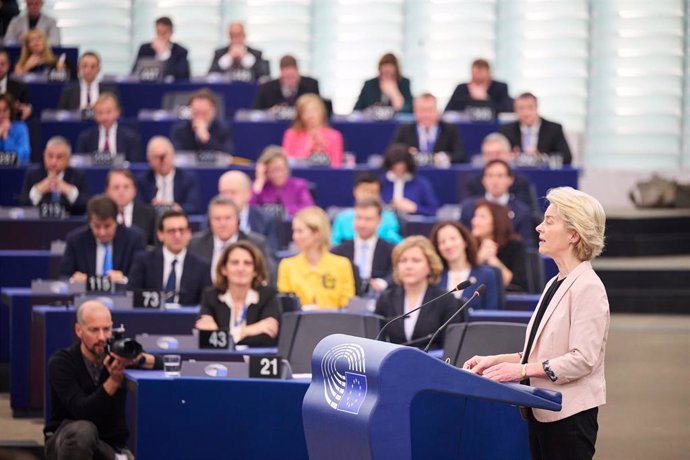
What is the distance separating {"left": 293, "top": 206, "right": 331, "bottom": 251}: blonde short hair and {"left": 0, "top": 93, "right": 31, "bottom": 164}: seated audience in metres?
3.72

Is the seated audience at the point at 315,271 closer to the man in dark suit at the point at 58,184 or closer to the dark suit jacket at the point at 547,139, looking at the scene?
the man in dark suit at the point at 58,184

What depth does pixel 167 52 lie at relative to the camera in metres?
12.0

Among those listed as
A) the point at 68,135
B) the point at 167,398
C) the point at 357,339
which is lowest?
the point at 167,398

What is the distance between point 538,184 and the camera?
970 centimetres

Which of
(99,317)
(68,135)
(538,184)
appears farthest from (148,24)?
(99,317)

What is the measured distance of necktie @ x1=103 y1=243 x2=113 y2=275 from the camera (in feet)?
25.0

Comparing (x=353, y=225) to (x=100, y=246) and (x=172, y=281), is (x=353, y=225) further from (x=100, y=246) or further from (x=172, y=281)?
(x=100, y=246)

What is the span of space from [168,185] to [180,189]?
0.28 ft

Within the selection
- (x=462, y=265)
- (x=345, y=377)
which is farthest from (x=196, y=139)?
(x=345, y=377)

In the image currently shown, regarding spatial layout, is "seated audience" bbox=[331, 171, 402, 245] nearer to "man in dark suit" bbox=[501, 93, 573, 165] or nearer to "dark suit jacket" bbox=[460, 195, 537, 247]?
"dark suit jacket" bbox=[460, 195, 537, 247]

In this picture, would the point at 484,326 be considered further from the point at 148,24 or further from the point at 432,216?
the point at 148,24

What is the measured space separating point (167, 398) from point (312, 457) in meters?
1.63

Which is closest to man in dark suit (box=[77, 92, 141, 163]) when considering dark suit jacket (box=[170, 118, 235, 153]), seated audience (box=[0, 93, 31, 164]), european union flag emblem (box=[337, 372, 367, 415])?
dark suit jacket (box=[170, 118, 235, 153])

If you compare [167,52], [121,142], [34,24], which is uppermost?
[34,24]
